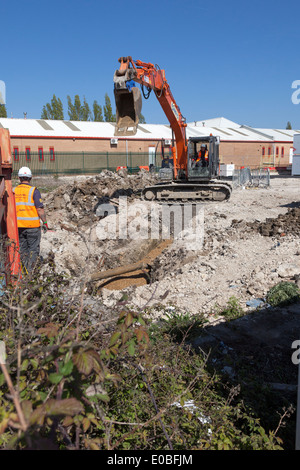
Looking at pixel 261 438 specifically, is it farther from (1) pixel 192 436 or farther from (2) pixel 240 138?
(2) pixel 240 138

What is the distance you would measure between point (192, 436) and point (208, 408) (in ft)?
1.54

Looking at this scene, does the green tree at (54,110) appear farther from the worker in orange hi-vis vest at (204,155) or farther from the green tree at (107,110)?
the worker in orange hi-vis vest at (204,155)

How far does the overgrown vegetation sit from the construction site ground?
0.35 metres

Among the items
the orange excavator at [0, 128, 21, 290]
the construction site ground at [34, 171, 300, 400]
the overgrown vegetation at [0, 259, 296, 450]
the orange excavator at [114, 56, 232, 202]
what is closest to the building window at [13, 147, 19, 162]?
the construction site ground at [34, 171, 300, 400]

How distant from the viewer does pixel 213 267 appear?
7.52m

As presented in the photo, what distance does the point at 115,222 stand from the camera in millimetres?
11484

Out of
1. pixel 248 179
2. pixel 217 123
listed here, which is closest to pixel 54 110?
pixel 217 123

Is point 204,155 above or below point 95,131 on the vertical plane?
below

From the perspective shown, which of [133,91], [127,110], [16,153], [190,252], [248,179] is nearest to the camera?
[190,252]

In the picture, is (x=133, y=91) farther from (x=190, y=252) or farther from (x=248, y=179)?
(x=248, y=179)

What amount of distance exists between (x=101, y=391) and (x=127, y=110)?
974cm

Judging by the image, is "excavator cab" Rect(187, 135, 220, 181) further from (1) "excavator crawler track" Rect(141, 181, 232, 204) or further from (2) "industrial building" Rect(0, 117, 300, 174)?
(2) "industrial building" Rect(0, 117, 300, 174)

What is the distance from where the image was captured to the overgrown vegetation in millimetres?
1684
